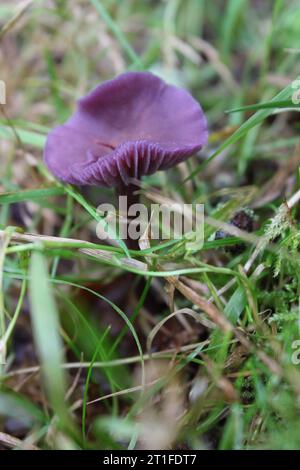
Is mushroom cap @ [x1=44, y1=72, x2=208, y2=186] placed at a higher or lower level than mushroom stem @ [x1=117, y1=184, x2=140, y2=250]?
higher

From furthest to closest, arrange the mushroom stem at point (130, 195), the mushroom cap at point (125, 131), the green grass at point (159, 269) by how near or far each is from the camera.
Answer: the mushroom stem at point (130, 195) → the mushroom cap at point (125, 131) → the green grass at point (159, 269)

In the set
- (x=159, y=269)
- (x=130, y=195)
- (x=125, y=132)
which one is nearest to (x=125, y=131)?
(x=125, y=132)

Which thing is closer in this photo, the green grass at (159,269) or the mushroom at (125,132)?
the green grass at (159,269)

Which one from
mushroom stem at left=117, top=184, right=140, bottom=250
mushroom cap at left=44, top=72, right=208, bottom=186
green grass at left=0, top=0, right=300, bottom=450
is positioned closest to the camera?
green grass at left=0, top=0, right=300, bottom=450

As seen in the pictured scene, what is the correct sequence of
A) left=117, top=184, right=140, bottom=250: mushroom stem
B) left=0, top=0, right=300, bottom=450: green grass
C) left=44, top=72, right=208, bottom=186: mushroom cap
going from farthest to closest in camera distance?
left=117, top=184, right=140, bottom=250: mushroom stem → left=44, top=72, right=208, bottom=186: mushroom cap → left=0, top=0, right=300, bottom=450: green grass

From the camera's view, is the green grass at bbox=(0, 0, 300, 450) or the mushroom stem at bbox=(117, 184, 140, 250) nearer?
the green grass at bbox=(0, 0, 300, 450)

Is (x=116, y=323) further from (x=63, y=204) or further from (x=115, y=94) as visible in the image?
(x=115, y=94)

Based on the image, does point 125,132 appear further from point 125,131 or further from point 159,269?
point 159,269
